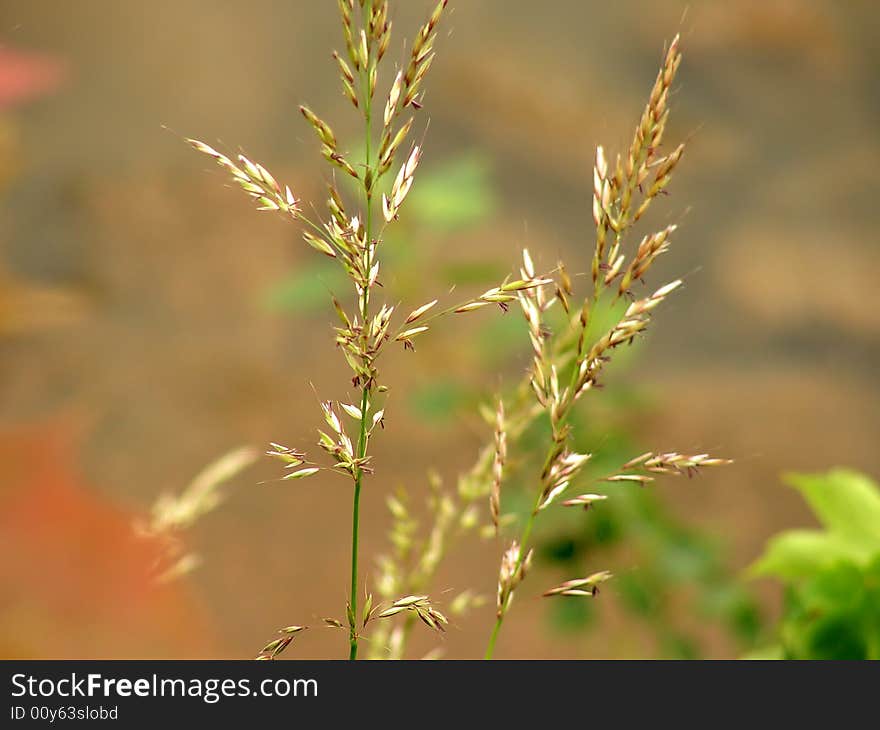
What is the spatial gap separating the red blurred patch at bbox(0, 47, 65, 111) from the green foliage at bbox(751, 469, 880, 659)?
77.0 inches

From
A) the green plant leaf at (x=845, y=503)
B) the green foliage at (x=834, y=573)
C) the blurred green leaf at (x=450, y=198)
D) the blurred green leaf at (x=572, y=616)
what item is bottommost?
the green foliage at (x=834, y=573)

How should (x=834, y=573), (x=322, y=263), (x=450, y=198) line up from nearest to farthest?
(x=834, y=573) → (x=450, y=198) → (x=322, y=263)

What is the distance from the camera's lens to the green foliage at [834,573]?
0.59 meters

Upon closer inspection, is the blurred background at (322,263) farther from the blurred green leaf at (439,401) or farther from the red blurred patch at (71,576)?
the blurred green leaf at (439,401)

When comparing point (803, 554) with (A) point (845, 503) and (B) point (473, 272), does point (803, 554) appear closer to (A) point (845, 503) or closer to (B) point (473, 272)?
(A) point (845, 503)

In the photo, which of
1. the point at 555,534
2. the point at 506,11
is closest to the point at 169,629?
the point at 555,534

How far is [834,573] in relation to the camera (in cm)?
59

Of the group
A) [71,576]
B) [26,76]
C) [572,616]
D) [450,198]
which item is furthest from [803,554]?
[26,76]

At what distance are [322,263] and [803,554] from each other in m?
1.39

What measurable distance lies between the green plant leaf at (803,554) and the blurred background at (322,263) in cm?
130

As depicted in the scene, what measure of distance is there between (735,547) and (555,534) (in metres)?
0.91

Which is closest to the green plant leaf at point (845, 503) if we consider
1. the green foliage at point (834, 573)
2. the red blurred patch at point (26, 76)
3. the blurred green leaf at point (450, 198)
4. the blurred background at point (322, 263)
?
the green foliage at point (834, 573)

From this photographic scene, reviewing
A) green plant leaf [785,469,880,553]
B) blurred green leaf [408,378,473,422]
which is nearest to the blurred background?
blurred green leaf [408,378,473,422]
